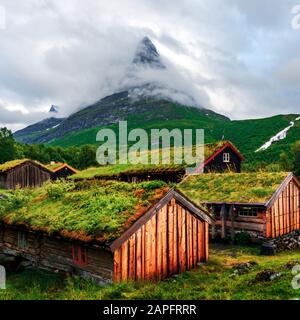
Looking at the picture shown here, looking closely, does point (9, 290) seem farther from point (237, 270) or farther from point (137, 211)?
point (237, 270)

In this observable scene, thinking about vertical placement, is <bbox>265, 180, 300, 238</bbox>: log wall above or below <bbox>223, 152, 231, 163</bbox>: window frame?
below

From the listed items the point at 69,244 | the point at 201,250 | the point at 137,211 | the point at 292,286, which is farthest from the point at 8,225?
the point at 292,286

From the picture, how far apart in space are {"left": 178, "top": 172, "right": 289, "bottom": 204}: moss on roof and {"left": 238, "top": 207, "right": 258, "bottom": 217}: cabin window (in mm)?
724

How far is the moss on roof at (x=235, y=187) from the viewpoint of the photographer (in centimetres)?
2251

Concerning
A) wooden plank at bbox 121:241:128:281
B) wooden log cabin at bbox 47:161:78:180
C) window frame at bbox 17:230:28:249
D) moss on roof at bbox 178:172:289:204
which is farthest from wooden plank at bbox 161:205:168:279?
wooden log cabin at bbox 47:161:78:180

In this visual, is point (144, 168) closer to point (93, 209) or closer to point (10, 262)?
point (10, 262)

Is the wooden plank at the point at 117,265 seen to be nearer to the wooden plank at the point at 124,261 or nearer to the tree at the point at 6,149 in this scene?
the wooden plank at the point at 124,261

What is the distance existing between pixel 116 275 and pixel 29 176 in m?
44.1

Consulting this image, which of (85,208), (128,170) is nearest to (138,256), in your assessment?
(85,208)

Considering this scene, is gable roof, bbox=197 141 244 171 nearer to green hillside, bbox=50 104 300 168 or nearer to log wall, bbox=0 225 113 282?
log wall, bbox=0 225 113 282

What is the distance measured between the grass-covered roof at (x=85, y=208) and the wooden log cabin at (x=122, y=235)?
4 cm

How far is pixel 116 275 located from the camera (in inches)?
513

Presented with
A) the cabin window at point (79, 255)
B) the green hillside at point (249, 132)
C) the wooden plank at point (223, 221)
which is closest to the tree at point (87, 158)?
the green hillside at point (249, 132)

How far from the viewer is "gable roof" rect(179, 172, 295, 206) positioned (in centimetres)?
2233
